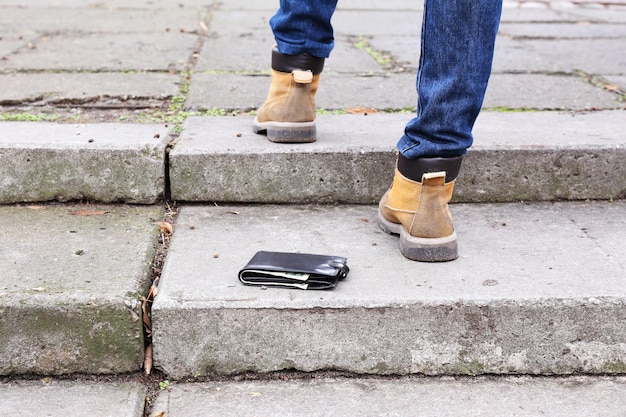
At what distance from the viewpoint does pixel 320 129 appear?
2344mm

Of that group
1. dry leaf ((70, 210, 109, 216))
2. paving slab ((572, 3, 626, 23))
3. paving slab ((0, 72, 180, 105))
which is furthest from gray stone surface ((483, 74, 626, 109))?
paving slab ((572, 3, 626, 23))

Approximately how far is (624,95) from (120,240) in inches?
77.6

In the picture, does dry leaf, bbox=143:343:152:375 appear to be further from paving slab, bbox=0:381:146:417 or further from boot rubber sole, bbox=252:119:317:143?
boot rubber sole, bbox=252:119:317:143

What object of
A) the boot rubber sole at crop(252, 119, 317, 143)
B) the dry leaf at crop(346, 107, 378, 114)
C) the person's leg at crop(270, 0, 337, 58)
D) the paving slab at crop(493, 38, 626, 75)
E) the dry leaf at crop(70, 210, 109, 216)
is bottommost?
the dry leaf at crop(70, 210, 109, 216)

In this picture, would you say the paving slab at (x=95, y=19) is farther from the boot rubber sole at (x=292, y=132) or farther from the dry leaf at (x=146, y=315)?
the dry leaf at (x=146, y=315)

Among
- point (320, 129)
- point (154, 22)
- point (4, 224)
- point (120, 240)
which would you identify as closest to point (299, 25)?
point (320, 129)

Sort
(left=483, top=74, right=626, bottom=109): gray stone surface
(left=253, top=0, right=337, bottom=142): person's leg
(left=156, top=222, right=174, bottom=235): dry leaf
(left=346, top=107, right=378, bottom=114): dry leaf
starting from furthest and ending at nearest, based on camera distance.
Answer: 1. (left=483, top=74, right=626, bottom=109): gray stone surface
2. (left=346, top=107, right=378, bottom=114): dry leaf
3. (left=253, top=0, right=337, bottom=142): person's leg
4. (left=156, top=222, right=174, bottom=235): dry leaf

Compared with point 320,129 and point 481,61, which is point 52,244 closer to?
point 320,129

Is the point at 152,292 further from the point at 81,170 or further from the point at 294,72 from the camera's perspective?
the point at 294,72

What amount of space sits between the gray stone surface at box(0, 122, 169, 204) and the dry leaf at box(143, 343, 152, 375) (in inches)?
22.2

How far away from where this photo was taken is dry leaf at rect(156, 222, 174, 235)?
197 centimetres

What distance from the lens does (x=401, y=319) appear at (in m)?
1.64

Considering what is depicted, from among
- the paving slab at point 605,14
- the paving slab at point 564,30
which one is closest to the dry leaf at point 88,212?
the paving slab at point 564,30

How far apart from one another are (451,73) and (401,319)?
546 millimetres
